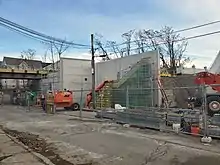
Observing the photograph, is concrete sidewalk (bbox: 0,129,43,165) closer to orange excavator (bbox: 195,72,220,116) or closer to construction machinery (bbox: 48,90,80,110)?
orange excavator (bbox: 195,72,220,116)

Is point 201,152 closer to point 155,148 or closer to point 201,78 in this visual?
point 155,148

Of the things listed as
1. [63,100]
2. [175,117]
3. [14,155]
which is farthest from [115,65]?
[14,155]

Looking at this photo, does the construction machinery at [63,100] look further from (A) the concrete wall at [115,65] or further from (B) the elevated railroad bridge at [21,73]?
(B) the elevated railroad bridge at [21,73]

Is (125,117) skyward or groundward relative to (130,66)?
groundward

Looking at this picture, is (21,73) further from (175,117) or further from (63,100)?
(175,117)

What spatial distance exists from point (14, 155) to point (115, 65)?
24564 mm

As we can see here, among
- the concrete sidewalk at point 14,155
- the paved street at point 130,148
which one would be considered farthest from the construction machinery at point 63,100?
the concrete sidewalk at point 14,155

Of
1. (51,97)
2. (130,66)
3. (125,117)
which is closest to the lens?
(125,117)

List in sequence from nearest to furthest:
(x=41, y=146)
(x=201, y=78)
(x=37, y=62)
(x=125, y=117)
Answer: (x=41, y=146) < (x=125, y=117) < (x=201, y=78) < (x=37, y=62)

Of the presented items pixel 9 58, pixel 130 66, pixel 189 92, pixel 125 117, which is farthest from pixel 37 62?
pixel 125 117

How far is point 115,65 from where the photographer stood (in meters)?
33.0

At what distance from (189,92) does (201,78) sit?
6.34m

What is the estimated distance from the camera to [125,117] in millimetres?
15453

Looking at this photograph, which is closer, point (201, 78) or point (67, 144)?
point (67, 144)
